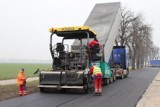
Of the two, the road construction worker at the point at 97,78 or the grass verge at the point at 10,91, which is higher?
the road construction worker at the point at 97,78

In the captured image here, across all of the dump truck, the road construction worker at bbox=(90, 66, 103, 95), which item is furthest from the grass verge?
the road construction worker at bbox=(90, 66, 103, 95)

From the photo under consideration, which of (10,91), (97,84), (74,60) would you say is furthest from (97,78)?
(10,91)

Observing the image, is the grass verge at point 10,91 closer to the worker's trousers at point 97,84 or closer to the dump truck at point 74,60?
the dump truck at point 74,60

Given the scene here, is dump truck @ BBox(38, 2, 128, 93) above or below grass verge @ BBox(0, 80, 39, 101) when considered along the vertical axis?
above

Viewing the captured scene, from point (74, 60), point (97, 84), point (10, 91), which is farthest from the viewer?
point (74, 60)

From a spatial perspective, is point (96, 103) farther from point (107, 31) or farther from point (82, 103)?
point (107, 31)

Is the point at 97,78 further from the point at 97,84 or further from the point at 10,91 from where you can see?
the point at 10,91

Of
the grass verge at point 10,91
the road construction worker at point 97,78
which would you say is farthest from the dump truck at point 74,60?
the grass verge at point 10,91

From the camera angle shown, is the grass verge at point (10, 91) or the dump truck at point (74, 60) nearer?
the grass verge at point (10, 91)

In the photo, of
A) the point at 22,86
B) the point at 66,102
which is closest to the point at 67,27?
the point at 22,86

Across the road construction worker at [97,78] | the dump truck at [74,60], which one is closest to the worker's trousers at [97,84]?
the road construction worker at [97,78]

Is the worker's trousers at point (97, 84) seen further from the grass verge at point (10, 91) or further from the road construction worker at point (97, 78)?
the grass verge at point (10, 91)

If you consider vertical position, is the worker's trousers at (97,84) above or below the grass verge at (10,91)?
above

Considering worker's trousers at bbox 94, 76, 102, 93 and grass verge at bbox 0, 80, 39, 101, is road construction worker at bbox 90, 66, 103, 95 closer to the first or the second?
worker's trousers at bbox 94, 76, 102, 93
